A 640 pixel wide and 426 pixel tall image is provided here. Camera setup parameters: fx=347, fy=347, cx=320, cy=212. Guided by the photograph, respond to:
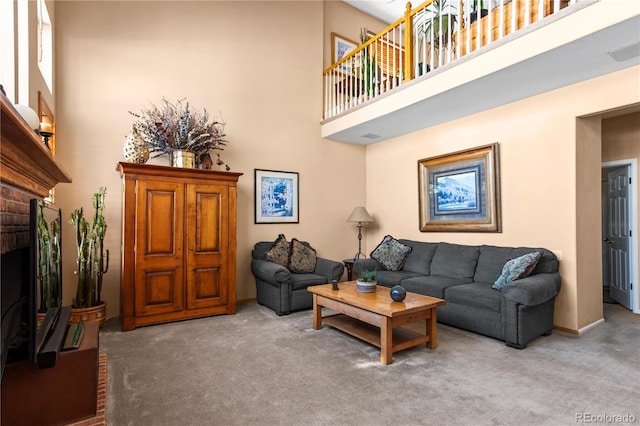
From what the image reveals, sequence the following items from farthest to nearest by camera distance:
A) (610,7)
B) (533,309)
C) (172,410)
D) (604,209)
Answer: (604,209) → (533,309) → (610,7) → (172,410)

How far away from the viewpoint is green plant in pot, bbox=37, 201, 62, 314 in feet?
6.95

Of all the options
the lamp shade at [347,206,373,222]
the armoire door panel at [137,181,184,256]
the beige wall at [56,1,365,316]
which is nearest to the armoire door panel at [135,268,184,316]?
the armoire door panel at [137,181,184,256]

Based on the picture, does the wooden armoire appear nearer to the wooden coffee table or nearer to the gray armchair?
the gray armchair

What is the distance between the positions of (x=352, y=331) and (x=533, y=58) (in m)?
2.95

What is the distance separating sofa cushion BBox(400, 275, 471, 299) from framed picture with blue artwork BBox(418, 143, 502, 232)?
0.87 m

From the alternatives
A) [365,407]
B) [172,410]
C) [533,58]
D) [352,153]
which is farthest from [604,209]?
[172,410]

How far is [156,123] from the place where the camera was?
414 cm

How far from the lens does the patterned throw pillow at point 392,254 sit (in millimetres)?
4957

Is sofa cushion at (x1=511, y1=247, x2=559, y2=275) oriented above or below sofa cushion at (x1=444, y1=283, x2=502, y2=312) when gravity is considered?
above

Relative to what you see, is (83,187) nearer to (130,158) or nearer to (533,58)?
(130,158)

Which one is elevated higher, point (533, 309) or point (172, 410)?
point (533, 309)

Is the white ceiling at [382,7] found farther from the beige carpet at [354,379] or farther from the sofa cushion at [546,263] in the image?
the beige carpet at [354,379]

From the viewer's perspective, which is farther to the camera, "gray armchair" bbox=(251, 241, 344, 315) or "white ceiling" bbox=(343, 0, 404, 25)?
"white ceiling" bbox=(343, 0, 404, 25)

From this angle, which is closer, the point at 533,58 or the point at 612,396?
the point at 612,396
